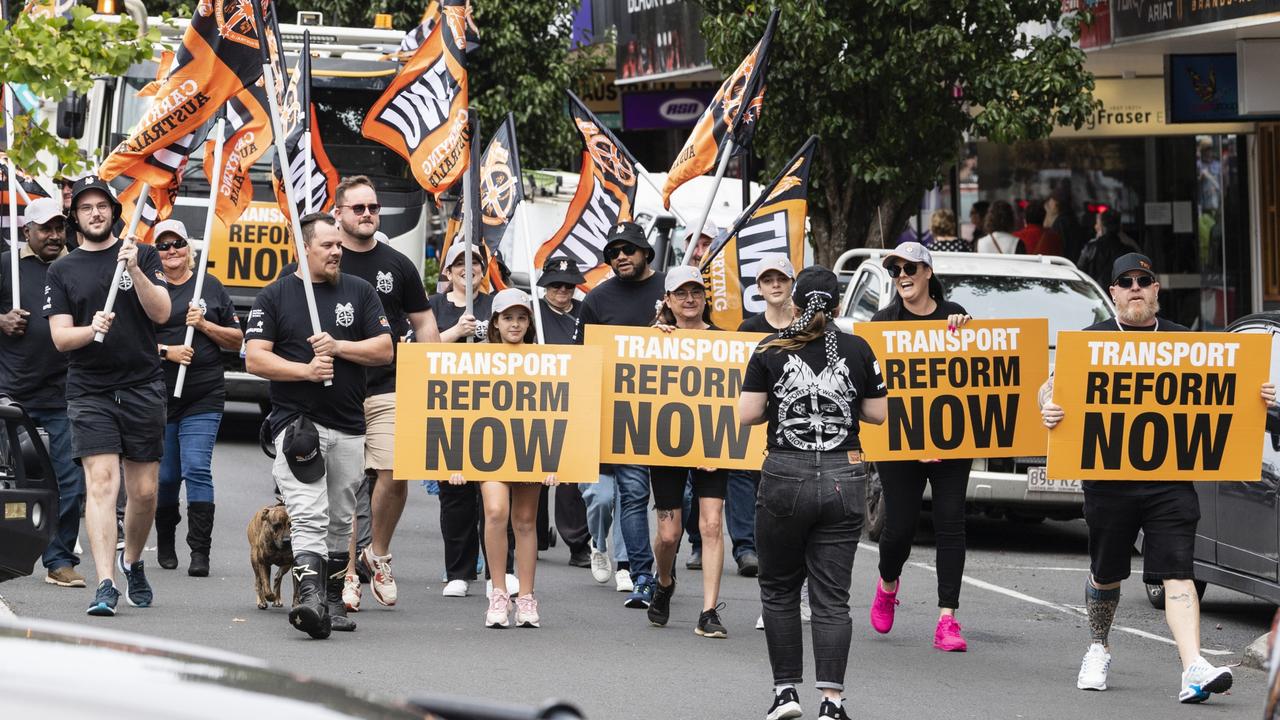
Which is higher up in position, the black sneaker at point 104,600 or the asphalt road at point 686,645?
the black sneaker at point 104,600

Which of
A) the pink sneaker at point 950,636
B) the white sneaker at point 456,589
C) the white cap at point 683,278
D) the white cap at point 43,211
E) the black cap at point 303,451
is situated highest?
the white cap at point 43,211

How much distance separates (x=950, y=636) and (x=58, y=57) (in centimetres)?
561

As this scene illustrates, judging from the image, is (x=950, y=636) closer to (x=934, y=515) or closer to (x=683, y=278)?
(x=934, y=515)

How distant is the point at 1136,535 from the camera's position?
8289 mm

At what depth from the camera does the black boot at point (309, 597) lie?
872cm

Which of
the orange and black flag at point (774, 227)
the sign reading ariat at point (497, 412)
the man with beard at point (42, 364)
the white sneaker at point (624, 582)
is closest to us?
the sign reading ariat at point (497, 412)

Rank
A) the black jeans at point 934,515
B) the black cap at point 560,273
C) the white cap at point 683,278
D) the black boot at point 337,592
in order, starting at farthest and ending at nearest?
the black cap at point 560,273 → the white cap at point 683,278 → the black jeans at point 934,515 → the black boot at point 337,592

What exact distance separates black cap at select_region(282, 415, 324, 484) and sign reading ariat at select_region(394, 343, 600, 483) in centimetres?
84

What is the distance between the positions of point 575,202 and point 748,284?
126 cm

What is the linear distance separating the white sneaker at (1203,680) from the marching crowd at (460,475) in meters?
0.01

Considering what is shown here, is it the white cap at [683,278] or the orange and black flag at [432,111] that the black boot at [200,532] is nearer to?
the orange and black flag at [432,111]

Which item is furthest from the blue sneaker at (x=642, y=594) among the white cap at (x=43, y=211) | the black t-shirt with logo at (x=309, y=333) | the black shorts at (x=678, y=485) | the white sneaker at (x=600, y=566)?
the white cap at (x=43, y=211)

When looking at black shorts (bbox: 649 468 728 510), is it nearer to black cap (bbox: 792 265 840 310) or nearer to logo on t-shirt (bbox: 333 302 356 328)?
logo on t-shirt (bbox: 333 302 356 328)

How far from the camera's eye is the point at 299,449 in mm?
8711
